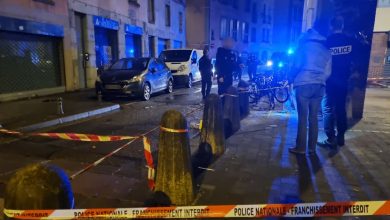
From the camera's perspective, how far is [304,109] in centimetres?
503

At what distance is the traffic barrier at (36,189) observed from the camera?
6.82 ft

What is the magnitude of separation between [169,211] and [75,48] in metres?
13.6

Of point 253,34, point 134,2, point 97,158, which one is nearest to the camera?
point 97,158

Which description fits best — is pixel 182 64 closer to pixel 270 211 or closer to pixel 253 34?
pixel 270 211

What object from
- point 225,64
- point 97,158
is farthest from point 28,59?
point 97,158

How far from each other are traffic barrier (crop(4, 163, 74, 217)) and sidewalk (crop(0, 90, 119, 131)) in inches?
209

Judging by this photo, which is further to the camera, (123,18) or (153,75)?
(123,18)

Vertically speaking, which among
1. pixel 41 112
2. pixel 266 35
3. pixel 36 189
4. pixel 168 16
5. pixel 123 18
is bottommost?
pixel 41 112

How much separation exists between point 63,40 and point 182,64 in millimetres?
5972

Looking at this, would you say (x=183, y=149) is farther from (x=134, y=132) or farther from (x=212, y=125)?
(x=134, y=132)

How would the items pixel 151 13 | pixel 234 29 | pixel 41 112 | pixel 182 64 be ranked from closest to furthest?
pixel 41 112 < pixel 182 64 < pixel 151 13 < pixel 234 29

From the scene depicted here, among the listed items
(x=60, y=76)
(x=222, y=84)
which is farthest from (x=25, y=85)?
(x=222, y=84)

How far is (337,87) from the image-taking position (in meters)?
5.56

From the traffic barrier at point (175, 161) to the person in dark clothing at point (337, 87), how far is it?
3.34 m
